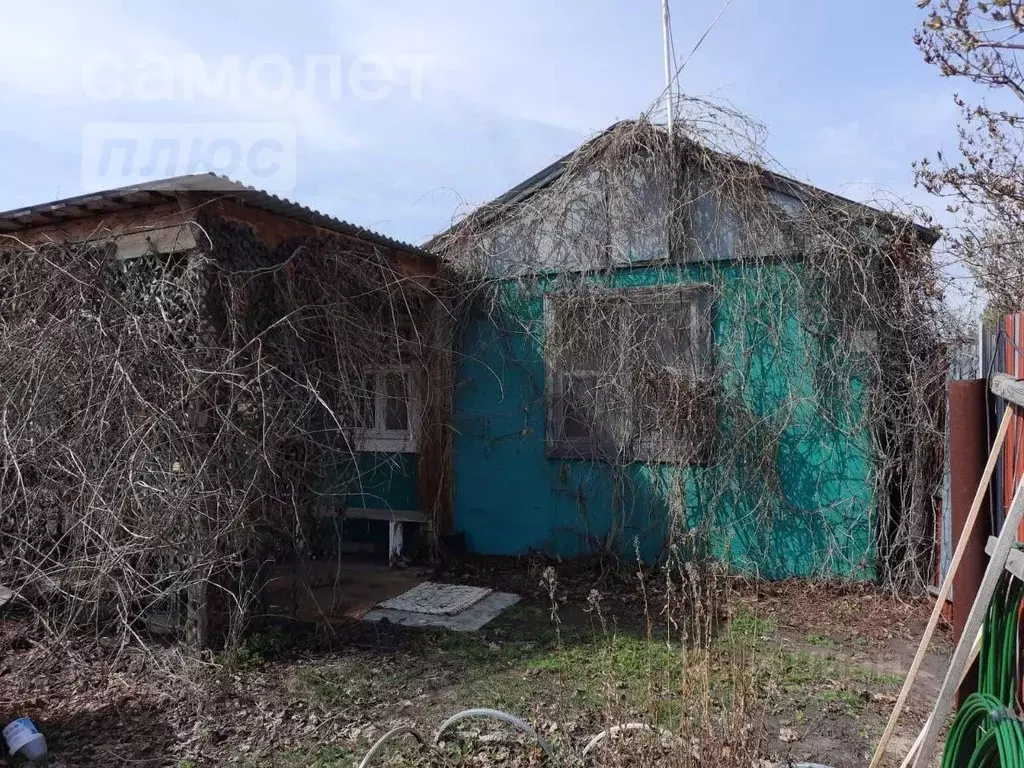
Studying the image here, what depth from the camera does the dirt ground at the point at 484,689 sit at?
12.3 feet

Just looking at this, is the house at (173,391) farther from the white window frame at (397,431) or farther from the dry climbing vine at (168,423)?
the white window frame at (397,431)

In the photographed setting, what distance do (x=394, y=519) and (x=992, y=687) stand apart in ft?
19.4

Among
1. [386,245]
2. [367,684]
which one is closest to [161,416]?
[367,684]

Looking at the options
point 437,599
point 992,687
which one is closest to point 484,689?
point 437,599

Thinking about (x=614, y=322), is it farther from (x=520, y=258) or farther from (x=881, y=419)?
(x=881, y=419)

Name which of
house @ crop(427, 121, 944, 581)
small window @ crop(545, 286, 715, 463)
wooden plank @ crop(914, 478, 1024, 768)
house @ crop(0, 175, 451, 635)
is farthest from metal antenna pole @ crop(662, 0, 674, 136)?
wooden plank @ crop(914, 478, 1024, 768)

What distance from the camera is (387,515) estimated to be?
A: 7965 millimetres

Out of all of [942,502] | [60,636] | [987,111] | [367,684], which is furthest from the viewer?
[987,111]

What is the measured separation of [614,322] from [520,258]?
50.1 inches

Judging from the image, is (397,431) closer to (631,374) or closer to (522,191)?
(631,374)

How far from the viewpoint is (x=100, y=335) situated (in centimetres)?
516

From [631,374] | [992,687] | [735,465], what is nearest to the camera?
A: [992,687]

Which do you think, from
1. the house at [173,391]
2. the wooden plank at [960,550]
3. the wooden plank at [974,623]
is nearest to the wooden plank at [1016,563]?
the wooden plank at [974,623]

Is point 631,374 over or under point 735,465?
over
